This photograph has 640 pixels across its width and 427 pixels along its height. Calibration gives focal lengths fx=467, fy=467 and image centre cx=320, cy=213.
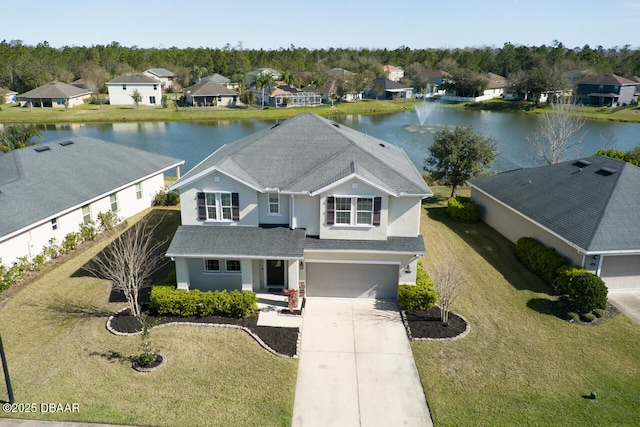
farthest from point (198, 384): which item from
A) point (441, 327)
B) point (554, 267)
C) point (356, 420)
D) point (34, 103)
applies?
point (34, 103)

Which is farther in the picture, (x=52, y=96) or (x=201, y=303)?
(x=52, y=96)

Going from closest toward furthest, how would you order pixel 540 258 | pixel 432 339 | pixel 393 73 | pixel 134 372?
pixel 134 372
pixel 432 339
pixel 540 258
pixel 393 73

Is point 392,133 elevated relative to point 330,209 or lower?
lower

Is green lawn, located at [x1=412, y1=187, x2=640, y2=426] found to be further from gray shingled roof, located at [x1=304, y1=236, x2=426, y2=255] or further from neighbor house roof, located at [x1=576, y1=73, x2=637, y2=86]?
neighbor house roof, located at [x1=576, y1=73, x2=637, y2=86]

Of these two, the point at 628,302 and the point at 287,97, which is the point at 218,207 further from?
the point at 287,97

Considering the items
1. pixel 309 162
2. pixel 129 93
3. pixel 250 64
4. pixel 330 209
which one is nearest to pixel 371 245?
pixel 330 209

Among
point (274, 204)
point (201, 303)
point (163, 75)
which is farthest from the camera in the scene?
point (163, 75)
